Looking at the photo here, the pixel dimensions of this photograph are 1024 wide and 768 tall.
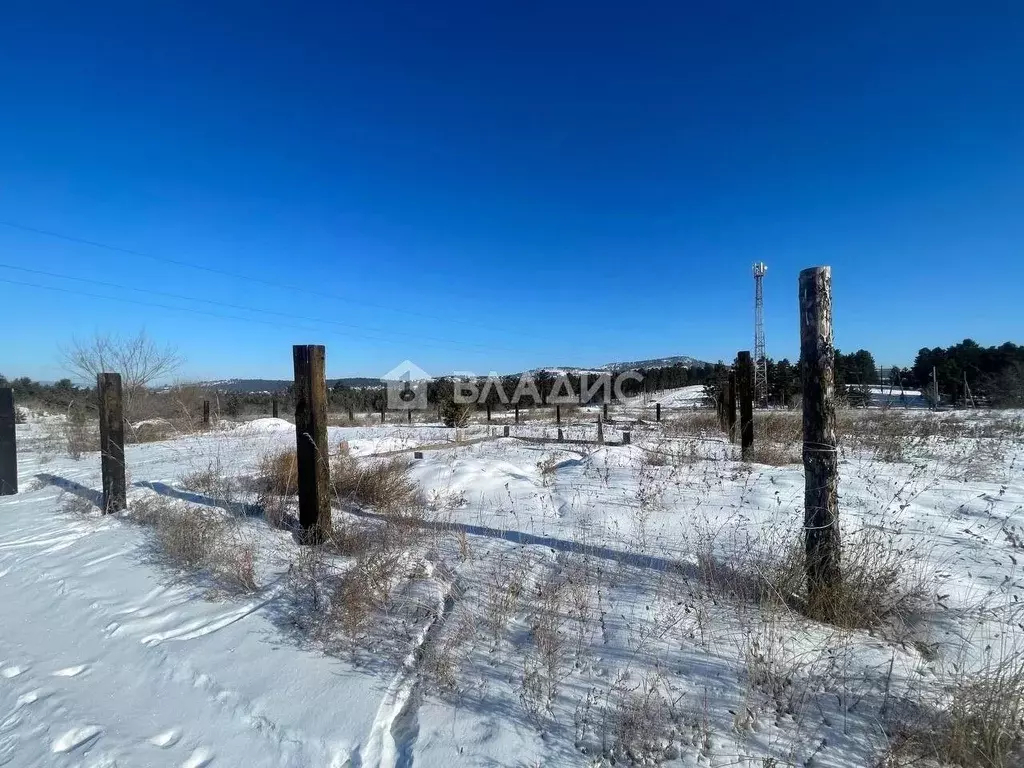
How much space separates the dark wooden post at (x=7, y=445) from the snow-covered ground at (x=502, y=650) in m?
3.22

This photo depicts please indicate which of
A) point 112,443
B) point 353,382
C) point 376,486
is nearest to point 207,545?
point 376,486

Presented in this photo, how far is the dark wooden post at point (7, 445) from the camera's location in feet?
22.4

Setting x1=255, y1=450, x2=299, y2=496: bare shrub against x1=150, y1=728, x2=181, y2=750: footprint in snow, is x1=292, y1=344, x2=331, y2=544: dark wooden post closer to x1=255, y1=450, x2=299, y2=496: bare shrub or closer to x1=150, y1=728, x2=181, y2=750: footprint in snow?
x1=255, y1=450, x2=299, y2=496: bare shrub

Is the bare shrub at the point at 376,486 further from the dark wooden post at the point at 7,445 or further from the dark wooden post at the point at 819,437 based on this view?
the dark wooden post at the point at 7,445

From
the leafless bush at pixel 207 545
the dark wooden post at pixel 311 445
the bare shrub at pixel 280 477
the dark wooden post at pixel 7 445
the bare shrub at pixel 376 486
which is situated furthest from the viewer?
the dark wooden post at pixel 7 445

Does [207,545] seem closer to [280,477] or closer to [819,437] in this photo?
[280,477]

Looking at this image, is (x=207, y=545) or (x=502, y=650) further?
(x=207, y=545)

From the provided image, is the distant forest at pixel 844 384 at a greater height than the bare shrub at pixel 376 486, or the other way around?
the distant forest at pixel 844 384

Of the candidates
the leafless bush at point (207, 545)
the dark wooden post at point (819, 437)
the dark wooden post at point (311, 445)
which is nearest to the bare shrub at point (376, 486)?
the dark wooden post at point (311, 445)

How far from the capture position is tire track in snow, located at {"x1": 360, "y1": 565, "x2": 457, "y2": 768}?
6.34ft

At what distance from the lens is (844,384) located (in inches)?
599

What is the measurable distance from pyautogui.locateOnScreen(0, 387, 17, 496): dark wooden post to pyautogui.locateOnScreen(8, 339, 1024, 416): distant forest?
875 centimetres

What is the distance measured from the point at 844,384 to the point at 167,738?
18.1 m

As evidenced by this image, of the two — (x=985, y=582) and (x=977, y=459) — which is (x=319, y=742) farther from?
(x=977, y=459)
